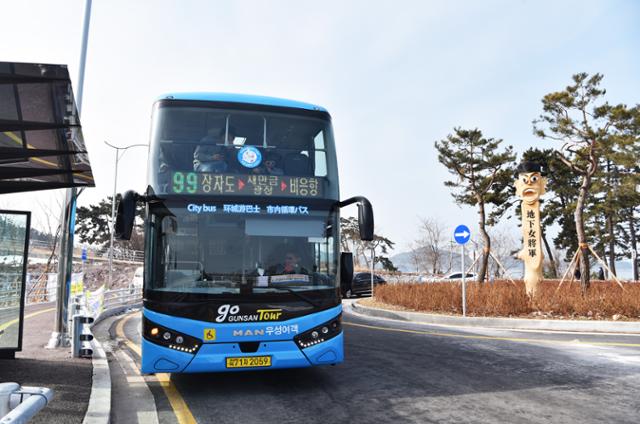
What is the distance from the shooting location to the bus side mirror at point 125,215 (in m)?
6.18

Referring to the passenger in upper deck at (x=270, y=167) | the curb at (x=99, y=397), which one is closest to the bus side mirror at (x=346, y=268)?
the passenger in upper deck at (x=270, y=167)

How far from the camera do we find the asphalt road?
17.8ft

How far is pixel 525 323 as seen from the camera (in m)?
13.4

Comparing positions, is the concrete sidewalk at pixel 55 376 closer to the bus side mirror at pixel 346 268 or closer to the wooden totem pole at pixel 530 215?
the bus side mirror at pixel 346 268

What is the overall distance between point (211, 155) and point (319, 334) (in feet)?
9.01

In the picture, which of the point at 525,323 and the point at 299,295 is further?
the point at 525,323

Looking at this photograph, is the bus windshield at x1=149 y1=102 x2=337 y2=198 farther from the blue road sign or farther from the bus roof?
the blue road sign

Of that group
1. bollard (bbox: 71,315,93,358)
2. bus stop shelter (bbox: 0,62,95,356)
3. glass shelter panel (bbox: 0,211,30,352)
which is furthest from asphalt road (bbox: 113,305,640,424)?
bus stop shelter (bbox: 0,62,95,356)

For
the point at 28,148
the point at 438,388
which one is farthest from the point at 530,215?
the point at 28,148

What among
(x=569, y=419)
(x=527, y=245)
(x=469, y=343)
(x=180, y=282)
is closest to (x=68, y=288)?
(x=180, y=282)

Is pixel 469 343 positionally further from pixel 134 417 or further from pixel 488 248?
pixel 488 248

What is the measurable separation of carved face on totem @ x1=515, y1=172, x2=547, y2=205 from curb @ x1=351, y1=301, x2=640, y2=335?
6305 mm

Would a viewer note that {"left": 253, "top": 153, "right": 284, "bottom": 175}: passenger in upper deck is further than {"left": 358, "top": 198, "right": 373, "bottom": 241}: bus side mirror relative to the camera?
Yes

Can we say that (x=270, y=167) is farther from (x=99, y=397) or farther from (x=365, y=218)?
(x=99, y=397)
